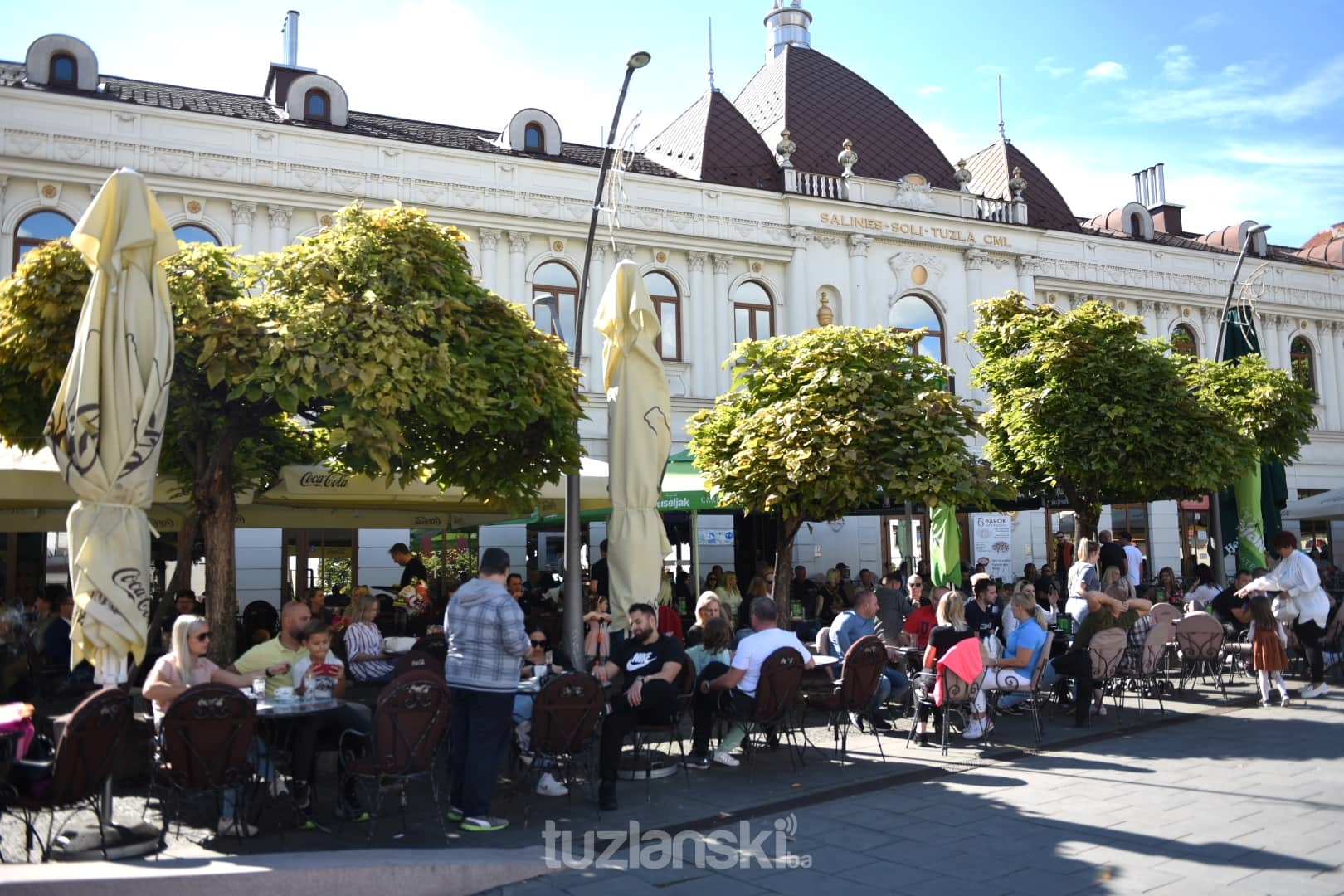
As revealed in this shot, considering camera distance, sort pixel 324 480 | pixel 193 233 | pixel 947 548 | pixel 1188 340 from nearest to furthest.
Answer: pixel 324 480 < pixel 947 548 < pixel 193 233 < pixel 1188 340

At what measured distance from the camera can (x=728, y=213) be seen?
79.3 ft

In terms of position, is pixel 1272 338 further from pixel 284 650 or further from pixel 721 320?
pixel 284 650

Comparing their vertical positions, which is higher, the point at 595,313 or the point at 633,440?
the point at 595,313

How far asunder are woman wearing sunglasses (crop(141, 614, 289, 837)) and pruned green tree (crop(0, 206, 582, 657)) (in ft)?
6.21

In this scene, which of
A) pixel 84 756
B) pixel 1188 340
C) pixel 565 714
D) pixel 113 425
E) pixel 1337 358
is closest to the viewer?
pixel 84 756

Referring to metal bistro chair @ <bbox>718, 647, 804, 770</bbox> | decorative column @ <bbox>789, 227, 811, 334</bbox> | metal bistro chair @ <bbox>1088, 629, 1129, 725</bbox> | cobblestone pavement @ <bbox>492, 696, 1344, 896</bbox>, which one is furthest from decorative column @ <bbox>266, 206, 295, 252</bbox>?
cobblestone pavement @ <bbox>492, 696, 1344, 896</bbox>

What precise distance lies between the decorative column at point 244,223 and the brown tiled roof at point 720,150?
32.3 ft

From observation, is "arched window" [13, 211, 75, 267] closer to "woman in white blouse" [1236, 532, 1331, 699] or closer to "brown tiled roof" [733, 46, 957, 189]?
"brown tiled roof" [733, 46, 957, 189]

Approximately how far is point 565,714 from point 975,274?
2198 centimetres

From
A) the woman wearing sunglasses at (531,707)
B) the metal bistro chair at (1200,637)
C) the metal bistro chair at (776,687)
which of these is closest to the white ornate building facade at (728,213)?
the metal bistro chair at (1200,637)

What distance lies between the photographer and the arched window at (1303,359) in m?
31.5

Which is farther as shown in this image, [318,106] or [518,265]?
[518,265]

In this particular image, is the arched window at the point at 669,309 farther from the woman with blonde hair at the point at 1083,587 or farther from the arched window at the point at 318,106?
the woman with blonde hair at the point at 1083,587

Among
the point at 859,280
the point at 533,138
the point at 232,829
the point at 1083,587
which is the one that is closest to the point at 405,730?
the point at 232,829
